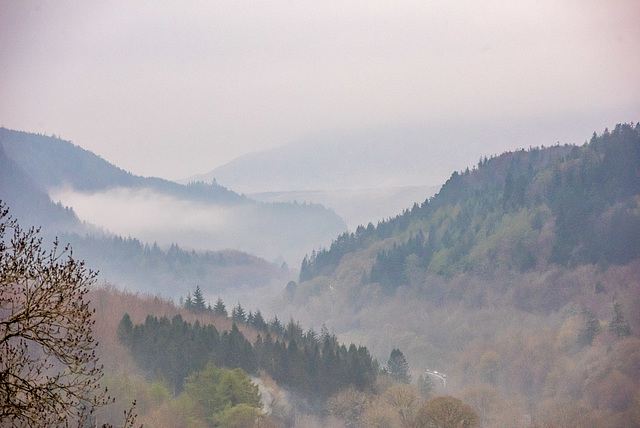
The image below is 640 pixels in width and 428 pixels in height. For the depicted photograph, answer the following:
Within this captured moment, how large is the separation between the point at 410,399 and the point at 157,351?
2798 centimetres

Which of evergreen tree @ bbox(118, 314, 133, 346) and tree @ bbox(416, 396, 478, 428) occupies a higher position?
evergreen tree @ bbox(118, 314, 133, 346)

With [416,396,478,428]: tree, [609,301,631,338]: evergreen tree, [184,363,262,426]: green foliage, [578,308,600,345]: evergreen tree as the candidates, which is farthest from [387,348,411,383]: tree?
[578,308,600,345]: evergreen tree

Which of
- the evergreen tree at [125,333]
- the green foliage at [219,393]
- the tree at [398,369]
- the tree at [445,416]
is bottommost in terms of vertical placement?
the tree at [398,369]

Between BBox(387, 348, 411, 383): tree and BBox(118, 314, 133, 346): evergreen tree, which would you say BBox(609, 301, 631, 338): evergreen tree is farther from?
BBox(118, 314, 133, 346): evergreen tree

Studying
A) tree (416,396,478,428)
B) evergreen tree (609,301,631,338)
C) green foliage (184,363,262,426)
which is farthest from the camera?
evergreen tree (609,301,631,338)

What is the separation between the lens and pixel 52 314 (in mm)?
20141

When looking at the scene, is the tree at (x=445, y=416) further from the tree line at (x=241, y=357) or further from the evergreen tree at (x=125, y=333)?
the evergreen tree at (x=125, y=333)

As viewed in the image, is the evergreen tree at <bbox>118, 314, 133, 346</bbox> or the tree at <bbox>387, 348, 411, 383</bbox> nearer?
the evergreen tree at <bbox>118, 314, 133, 346</bbox>

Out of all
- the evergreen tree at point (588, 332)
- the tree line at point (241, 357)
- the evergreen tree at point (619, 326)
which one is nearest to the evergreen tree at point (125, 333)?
the tree line at point (241, 357)

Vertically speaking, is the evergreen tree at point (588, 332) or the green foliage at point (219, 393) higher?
the green foliage at point (219, 393)

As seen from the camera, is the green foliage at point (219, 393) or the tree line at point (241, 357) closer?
the green foliage at point (219, 393)

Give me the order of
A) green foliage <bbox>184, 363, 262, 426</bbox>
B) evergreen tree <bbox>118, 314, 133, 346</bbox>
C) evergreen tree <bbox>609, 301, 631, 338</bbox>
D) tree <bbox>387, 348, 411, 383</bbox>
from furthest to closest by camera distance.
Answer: evergreen tree <bbox>609, 301, 631, 338</bbox> < tree <bbox>387, 348, 411, 383</bbox> < evergreen tree <bbox>118, 314, 133, 346</bbox> < green foliage <bbox>184, 363, 262, 426</bbox>

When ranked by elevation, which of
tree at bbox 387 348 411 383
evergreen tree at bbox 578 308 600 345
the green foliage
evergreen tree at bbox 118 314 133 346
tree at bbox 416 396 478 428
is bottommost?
evergreen tree at bbox 578 308 600 345

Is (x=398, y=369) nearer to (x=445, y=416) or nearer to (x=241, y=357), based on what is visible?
(x=241, y=357)
